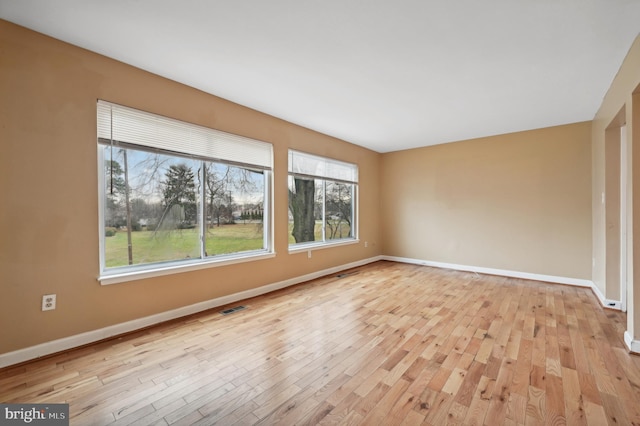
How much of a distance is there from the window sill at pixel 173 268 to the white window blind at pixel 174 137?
1.28 m

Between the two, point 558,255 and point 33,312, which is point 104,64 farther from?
point 558,255

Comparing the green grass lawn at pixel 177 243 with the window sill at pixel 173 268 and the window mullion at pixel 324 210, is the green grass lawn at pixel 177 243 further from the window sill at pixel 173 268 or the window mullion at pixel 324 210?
the window mullion at pixel 324 210

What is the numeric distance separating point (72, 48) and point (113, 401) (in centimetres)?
288

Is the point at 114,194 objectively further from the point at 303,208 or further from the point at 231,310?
the point at 303,208

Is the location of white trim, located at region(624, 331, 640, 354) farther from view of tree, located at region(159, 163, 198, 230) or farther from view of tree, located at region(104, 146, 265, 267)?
view of tree, located at region(159, 163, 198, 230)

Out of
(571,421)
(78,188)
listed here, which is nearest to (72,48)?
(78,188)

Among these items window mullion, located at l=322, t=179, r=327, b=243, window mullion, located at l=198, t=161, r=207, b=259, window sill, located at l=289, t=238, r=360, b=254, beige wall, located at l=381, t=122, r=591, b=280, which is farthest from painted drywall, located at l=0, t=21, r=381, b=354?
beige wall, located at l=381, t=122, r=591, b=280

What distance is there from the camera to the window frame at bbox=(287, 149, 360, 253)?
4.54 meters

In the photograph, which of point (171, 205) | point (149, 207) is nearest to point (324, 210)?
point (171, 205)

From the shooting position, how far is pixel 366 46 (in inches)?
92.4

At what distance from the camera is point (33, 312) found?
2172 millimetres

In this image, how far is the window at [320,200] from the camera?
459 cm

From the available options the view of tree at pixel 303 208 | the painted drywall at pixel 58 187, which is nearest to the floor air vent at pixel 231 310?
the painted drywall at pixel 58 187

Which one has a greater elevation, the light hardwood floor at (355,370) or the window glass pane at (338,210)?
the window glass pane at (338,210)
